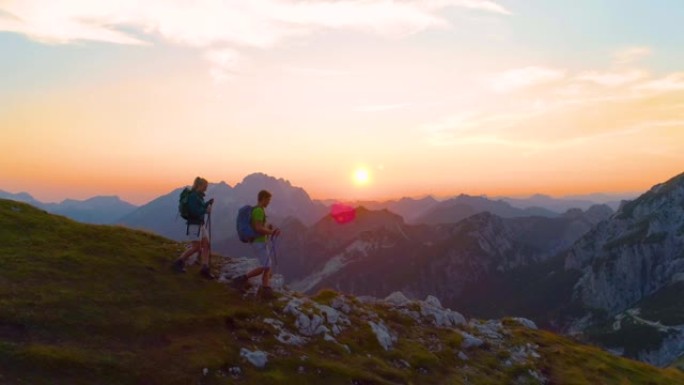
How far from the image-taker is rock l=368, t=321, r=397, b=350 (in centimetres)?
2652

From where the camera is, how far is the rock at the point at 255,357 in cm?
1991

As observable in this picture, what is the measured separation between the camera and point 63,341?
17812 millimetres

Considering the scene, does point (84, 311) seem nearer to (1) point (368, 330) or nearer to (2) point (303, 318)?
(2) point (303, 318)

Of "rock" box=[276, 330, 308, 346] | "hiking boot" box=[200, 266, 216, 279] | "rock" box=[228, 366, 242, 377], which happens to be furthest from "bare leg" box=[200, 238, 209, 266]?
"rock" box=[228, 366, 242, 377]

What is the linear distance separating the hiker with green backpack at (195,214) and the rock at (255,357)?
Result: 732cm

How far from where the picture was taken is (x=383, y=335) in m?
27.2

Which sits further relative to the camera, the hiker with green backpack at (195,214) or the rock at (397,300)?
the rock at (397,300)

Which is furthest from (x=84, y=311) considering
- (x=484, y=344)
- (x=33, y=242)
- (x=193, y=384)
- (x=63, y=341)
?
(x=484, y=344)

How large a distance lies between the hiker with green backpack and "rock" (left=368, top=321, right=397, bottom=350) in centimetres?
968

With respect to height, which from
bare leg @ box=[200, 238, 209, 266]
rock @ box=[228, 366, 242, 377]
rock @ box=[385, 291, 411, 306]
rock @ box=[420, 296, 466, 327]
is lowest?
rock @ box=[420, 296, 466, 327]

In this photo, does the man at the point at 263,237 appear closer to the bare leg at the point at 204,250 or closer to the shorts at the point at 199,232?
the bare leg at the point at 204,250

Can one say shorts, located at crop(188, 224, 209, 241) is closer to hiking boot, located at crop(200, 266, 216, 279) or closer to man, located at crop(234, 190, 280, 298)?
hiking boot, located at crop(200, 266, 216, 279)

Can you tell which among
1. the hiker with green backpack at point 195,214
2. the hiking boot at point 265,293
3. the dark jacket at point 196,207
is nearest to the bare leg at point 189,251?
the hiker with green backpack at point 195,214

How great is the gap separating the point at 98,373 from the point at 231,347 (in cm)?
541
